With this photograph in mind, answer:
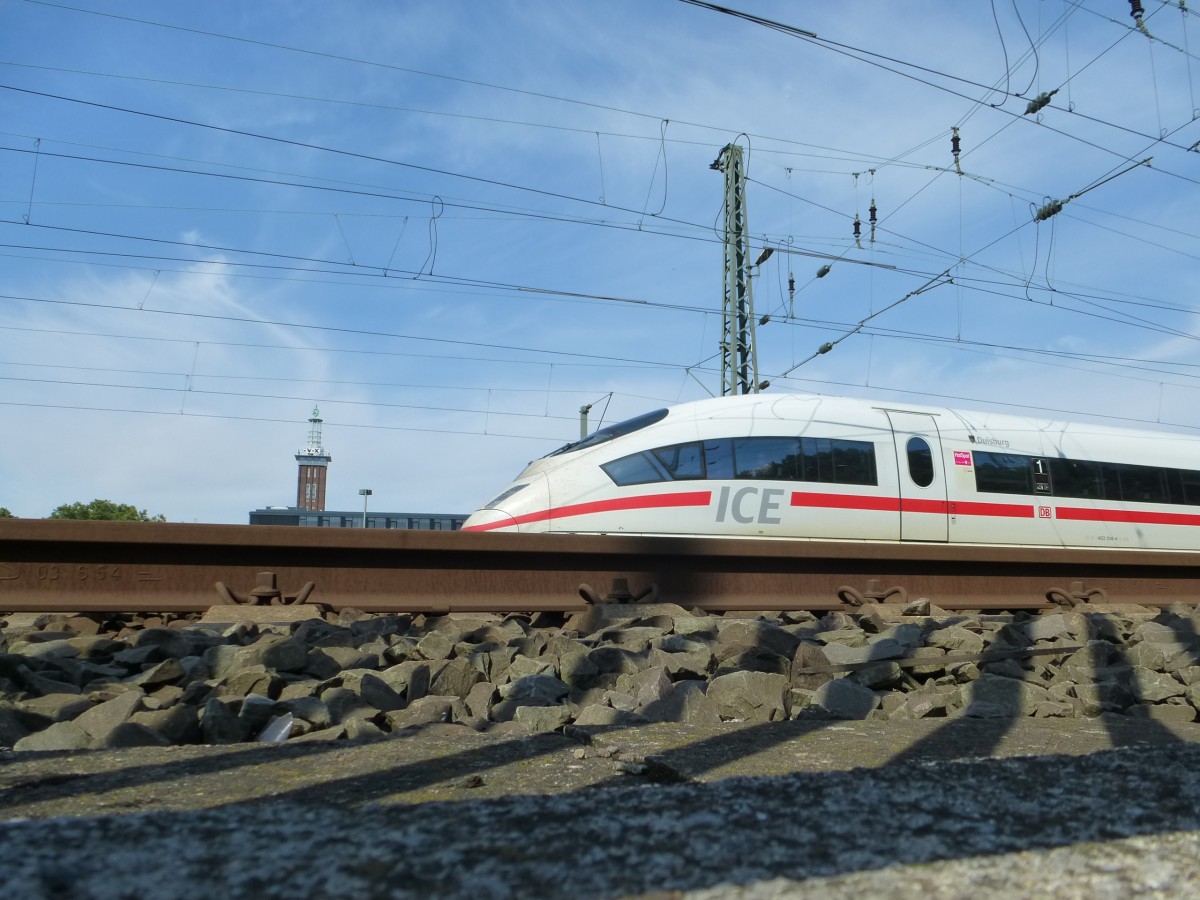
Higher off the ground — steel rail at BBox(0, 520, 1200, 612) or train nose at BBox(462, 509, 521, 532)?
train nose at BBox(462, 509, 521, 532)

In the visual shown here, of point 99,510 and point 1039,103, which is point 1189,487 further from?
point 99,510

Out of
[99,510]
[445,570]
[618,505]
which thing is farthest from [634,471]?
[99,510]

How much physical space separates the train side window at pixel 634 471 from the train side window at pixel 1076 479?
241 inches

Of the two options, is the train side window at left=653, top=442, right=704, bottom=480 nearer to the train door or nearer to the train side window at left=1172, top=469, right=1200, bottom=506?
the train door

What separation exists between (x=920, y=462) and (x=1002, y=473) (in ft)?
4.50

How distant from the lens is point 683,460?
10555mm

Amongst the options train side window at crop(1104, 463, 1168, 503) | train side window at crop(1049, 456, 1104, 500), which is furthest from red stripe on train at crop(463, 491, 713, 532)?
train side window at crop(1104, 463, 1168, 503)

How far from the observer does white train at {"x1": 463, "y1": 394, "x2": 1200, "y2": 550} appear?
34.0ft

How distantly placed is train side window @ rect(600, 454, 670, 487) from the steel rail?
2.09 meters

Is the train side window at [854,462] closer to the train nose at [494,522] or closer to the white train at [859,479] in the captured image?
the white train at [859,479]

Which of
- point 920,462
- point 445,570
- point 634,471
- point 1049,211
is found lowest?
point 445,570

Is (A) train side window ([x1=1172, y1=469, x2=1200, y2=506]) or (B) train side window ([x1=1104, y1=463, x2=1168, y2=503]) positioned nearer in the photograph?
(B) train side window ([x1=1104, y1=463, x2=1168, y2=503])

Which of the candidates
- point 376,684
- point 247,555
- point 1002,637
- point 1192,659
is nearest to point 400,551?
point 247,555

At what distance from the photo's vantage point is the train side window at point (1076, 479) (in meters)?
13.0
